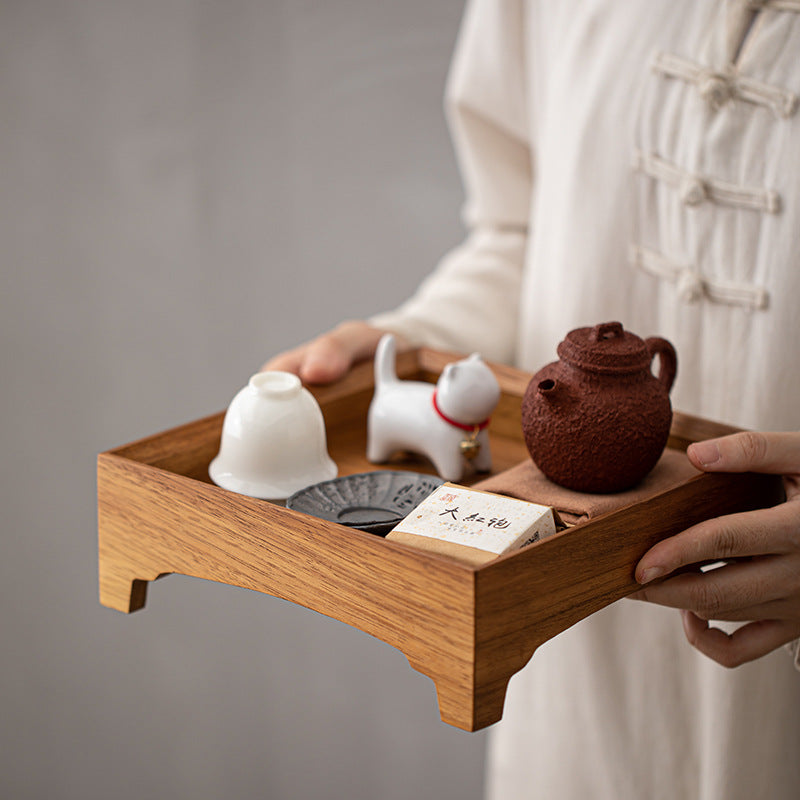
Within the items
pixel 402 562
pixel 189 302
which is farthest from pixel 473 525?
pixel 189 302

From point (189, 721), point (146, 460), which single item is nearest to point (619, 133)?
point (146, 460)

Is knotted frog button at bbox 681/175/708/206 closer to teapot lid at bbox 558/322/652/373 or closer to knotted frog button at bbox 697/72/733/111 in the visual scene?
knotted frog button at bbox 697/72/733/111

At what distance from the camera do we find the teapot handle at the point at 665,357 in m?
0.65

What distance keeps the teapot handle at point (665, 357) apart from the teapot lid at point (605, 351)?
3 centimetres

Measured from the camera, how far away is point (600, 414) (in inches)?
23.3

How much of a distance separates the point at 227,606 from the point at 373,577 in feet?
4.04

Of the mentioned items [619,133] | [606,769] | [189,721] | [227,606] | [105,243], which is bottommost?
[189,721]

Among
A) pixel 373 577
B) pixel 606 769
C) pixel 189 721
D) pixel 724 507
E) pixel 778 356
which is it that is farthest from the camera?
pixel 189 721

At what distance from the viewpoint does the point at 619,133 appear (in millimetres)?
854

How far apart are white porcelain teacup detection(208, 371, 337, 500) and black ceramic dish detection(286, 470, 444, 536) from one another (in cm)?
3

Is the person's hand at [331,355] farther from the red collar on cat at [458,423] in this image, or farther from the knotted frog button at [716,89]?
the knotted frog button at [716,89]

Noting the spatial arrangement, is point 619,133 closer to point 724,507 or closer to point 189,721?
point 724,507

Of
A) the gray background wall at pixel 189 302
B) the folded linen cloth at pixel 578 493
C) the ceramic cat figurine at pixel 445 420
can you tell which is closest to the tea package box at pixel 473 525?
the folded linen cloth at pixel 578 493

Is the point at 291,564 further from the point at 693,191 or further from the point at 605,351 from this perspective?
the point at 693,191
